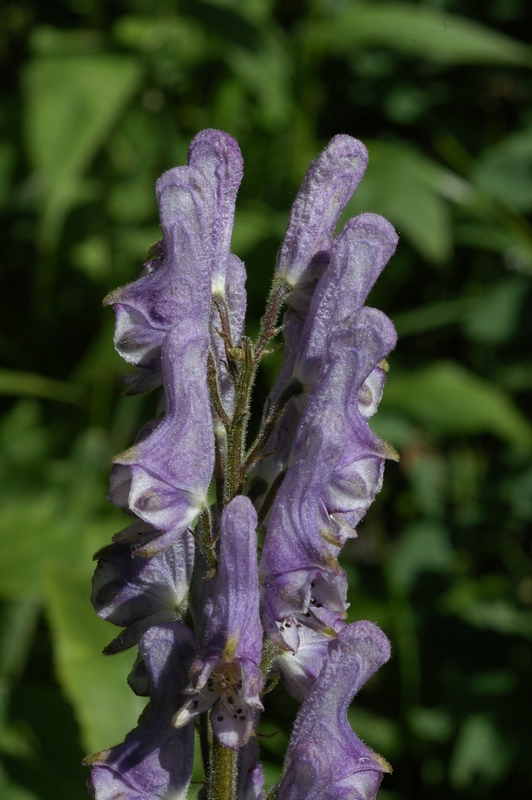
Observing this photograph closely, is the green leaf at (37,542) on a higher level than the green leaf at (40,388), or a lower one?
lower

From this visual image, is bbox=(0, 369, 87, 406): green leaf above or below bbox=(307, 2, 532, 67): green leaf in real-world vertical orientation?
below

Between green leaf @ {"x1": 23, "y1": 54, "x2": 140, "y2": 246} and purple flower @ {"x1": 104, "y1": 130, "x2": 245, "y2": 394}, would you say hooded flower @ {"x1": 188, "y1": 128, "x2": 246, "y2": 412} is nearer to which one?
purple flower @ {"x1": 104, "y1": 130, "x2": 245, "y2": 394}

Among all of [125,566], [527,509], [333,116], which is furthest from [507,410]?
[125,566]

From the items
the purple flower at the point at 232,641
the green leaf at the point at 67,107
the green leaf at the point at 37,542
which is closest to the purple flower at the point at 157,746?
the purple flower at the point at 232,641

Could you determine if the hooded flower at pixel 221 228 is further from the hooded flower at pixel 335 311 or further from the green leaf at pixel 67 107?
the green leaf at pixel 67 107

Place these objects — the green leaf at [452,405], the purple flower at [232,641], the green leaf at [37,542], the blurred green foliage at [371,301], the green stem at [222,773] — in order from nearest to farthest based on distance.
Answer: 1. the purple flower at [232,641]
2. the green stem at [222,773]
3. the green leaf at [37,542]
4. the blurred green foliage at [371,301]
5. the green leaf at [452,405]

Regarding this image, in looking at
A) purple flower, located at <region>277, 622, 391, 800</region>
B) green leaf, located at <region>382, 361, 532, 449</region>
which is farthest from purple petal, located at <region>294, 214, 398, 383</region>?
green leaf, located at <region>382, 361, 532, 449</region>

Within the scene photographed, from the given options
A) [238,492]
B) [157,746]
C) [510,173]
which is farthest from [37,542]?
[510,173]
